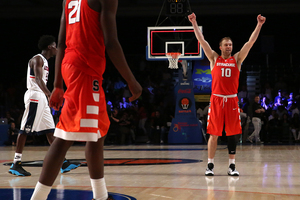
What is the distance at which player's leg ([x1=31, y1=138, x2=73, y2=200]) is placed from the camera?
2.35m

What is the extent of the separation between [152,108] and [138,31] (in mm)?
5525

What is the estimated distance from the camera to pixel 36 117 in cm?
516

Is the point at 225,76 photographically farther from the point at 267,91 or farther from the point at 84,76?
the point at 267,91

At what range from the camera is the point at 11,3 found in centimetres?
1762

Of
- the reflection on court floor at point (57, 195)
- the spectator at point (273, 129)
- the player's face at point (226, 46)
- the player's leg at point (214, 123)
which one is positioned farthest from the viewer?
the spectator at point (273, 129)

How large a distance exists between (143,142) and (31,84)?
870 cm


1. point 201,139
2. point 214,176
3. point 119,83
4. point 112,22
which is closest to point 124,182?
point 214,176

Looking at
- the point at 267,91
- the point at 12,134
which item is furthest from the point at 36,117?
the point at 267,91

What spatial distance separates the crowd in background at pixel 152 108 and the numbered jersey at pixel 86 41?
8105mm

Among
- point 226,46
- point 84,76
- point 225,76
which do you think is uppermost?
point 226,46

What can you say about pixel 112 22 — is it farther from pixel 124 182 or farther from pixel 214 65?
pixel 214 65

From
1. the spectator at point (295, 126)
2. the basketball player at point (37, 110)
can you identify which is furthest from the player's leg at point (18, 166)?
the spectator at point (295, 126)

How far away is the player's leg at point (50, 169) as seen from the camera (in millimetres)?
2346

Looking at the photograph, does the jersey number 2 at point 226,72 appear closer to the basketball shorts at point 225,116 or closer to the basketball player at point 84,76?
the basketball shorts at point 225,116
